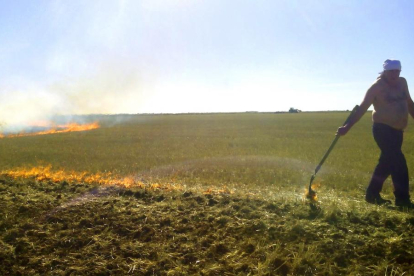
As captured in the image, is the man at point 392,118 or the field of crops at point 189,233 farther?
the man at point 392,118

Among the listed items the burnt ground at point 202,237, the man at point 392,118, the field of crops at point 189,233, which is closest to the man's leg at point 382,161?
the man at point 392,118

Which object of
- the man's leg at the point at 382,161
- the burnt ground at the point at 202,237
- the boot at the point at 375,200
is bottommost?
the burnt ground at the point at 202,237

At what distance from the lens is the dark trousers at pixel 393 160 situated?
5.09 m

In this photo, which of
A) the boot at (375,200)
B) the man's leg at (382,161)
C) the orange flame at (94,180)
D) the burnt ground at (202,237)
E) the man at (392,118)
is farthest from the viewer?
the orange flame at (94,180)

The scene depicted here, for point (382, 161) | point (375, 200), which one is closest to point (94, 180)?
point (375, 200)

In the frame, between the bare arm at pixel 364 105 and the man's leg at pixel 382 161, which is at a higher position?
the bare arm at pixel 364 105

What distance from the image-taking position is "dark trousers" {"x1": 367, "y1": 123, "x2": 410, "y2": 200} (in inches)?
200

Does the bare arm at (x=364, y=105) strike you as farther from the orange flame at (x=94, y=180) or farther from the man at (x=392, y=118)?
the orange flame at (x=94, y=180)

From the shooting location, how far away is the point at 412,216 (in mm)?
4332

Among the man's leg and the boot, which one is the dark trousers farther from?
the boot

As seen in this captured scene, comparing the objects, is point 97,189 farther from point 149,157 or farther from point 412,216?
point 149,157

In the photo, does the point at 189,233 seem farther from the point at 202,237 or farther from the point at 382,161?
the point at 382,161

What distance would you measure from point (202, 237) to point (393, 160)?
3372mm

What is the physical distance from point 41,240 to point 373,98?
5401 millimetres
